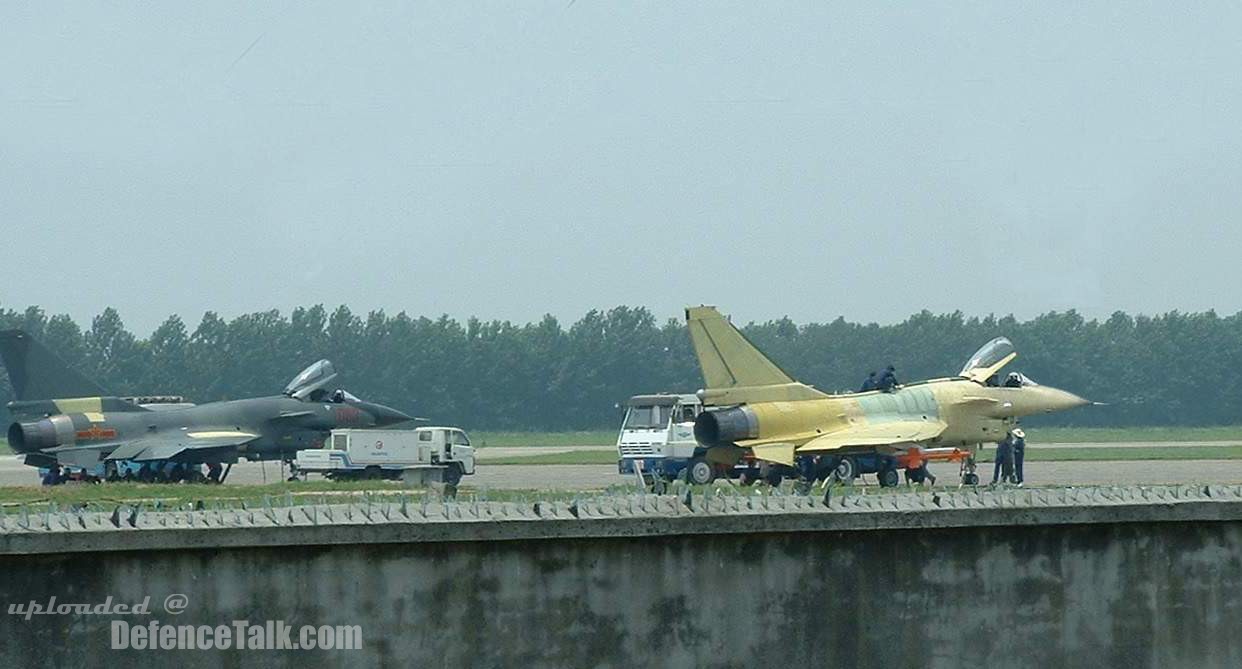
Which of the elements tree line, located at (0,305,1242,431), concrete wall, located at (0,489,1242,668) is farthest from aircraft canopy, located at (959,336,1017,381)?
tree line, located at (0,305,1242,431)

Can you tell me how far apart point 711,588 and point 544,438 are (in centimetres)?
7933

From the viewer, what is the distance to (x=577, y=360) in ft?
363

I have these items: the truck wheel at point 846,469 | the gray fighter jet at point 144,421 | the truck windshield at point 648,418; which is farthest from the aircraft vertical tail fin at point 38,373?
the truck wheel at point 846,469

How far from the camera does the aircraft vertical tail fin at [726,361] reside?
36.9 metres

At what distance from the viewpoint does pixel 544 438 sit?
312 ft

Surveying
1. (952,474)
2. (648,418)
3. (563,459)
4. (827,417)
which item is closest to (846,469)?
(827,417)

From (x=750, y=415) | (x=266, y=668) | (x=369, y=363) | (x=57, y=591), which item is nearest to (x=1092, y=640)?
(x=266, y=668)

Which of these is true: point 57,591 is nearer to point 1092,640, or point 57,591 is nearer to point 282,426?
point 1092,640

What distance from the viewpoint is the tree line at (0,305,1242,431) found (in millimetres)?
101562

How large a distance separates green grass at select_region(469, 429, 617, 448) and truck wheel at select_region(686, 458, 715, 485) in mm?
39505

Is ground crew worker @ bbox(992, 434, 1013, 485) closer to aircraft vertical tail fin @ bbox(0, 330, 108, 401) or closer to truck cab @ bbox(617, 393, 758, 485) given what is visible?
truck cab @ bbox(617, 393, 758, 485)

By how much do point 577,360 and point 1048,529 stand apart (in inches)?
3693

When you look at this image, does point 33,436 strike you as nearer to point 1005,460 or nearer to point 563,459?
point 563,459

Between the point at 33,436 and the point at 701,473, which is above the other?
the point at 33,436
